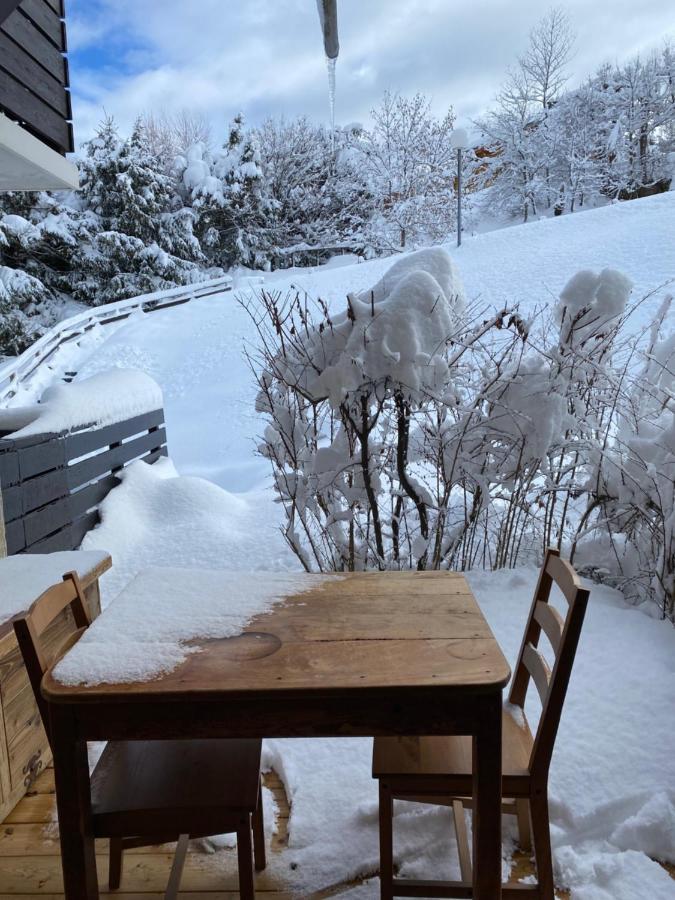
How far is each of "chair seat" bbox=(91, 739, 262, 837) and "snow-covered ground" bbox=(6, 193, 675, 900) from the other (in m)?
0.42

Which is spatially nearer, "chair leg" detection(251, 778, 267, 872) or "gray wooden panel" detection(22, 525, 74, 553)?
"chair leg" detection(251, 778, 267, 872)

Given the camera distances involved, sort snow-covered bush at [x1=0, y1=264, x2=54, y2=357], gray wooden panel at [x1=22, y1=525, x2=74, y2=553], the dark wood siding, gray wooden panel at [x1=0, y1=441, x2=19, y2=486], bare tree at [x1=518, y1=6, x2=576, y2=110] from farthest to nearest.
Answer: bare tree at [x1=518, y1=6, x2=576, y2=110]
snow-covered bush at [x1=0, y1=264, x2=54, y2=357]
gray wooden panel at [x1=22, y1=525, x2=74, y2=553]
gray wooden panel at [x1=0, y1=441, x2=19, y2=486]
the dark wood siding

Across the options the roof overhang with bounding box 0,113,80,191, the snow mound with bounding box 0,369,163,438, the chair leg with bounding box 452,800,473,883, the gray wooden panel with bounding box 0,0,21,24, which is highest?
the gray wooden panel with bounding box 0,0,21,24

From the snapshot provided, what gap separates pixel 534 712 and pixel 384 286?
180cm

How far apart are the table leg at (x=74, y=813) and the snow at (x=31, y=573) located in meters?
0.85

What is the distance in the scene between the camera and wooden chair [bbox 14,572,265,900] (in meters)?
1.36

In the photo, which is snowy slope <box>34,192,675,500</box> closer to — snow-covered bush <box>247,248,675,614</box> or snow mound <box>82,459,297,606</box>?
snow mound <box>82,459,297,606</box>

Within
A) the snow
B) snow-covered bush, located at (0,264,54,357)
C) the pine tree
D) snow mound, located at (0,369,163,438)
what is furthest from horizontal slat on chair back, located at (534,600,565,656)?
the pine tree

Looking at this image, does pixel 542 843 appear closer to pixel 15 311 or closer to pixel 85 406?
pixel 85 406

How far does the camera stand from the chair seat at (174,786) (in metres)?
1.36

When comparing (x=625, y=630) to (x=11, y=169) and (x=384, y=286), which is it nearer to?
(x=384, y=286)

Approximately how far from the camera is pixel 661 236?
38.1ft

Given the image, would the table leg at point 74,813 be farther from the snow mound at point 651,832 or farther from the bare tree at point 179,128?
the bare tree at point 179,128

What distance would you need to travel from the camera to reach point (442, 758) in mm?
1514
